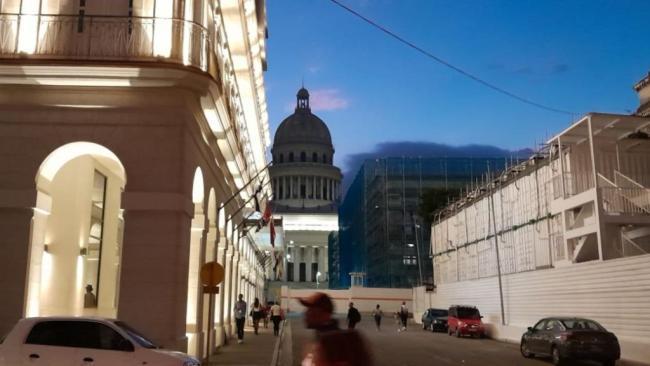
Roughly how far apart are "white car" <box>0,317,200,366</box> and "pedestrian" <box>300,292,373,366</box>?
570cm

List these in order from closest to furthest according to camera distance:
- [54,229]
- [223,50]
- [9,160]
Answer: [9,160]
[54,229]
[223,50]

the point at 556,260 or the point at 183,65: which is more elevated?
the point at 183,65

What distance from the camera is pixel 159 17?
1498cm

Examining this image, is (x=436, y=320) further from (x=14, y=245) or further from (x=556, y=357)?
(x=14, y=245)

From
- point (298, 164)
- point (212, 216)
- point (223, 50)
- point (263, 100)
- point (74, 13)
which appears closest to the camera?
point (74, 13)

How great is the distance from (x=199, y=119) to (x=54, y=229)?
526 cm

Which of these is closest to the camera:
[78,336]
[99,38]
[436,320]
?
[78,336]

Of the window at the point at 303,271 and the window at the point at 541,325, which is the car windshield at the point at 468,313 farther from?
the window at the point at 303,271

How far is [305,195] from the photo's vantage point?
131 meters

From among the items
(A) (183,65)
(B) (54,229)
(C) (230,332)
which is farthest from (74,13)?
(C) (230,332)

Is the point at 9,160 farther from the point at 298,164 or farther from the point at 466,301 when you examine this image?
the point at 298,164

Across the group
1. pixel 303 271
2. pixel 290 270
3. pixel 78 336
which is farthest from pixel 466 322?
pixel 303 271

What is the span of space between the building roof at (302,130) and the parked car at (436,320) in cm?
9391

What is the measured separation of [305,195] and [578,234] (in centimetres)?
10621
